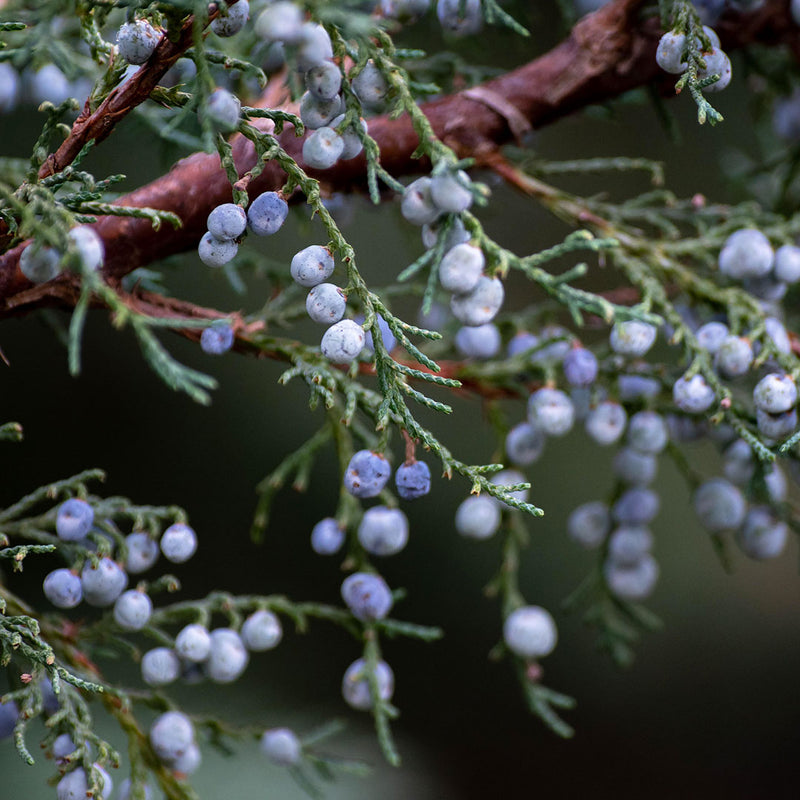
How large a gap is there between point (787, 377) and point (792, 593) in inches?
73.0

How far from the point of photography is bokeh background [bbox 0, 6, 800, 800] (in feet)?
5.24

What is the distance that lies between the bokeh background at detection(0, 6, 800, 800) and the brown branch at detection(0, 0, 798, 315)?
270 mm

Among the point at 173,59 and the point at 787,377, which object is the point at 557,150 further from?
the point at 173,59

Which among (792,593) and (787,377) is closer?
(787,377)

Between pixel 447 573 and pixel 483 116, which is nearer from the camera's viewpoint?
pixel 483 116

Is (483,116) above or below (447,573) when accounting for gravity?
above

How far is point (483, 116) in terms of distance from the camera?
0.90 m

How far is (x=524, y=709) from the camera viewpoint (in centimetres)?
218

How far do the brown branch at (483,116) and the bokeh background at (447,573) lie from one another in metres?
0.27

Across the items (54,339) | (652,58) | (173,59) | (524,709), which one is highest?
(173,59)

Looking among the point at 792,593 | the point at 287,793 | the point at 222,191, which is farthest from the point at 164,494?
the point at 792,593

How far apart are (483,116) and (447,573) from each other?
1172 mm

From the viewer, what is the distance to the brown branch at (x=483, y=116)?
776 millimetres

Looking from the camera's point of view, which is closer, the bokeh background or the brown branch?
the brown branch
